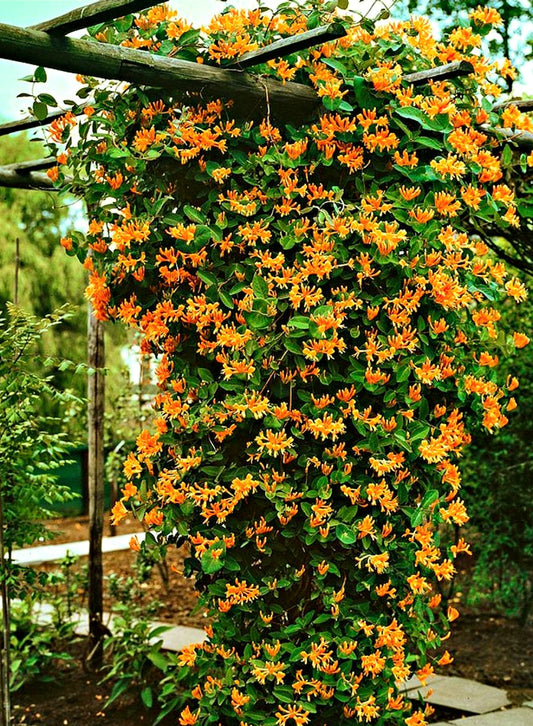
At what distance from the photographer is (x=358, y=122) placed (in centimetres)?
250

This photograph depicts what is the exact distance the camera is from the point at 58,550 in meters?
7.45

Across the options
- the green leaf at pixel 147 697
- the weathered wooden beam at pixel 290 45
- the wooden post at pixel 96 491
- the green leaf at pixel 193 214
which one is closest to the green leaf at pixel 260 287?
the green leaf at pixel 193 214

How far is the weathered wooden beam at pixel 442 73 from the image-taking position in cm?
239

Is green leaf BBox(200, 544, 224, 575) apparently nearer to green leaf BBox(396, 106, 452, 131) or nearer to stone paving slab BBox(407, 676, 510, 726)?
green leaf BBox(396, 106, 452, 131)

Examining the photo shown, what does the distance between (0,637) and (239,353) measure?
266cm

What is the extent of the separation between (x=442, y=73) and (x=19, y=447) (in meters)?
2.05

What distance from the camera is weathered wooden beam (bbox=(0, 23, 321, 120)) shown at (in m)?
2.09

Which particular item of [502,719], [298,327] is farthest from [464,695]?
[298,327]

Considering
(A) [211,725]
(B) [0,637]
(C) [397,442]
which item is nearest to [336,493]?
(C) [397,442]

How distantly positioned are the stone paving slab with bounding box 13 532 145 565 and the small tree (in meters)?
3.51

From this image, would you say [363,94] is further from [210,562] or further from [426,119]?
[210,562]

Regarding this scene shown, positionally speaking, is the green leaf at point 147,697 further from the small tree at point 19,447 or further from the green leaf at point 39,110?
the green leaf at point 39,110

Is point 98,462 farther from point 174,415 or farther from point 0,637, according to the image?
point 174,415

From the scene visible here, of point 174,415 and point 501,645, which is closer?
point 174,415
